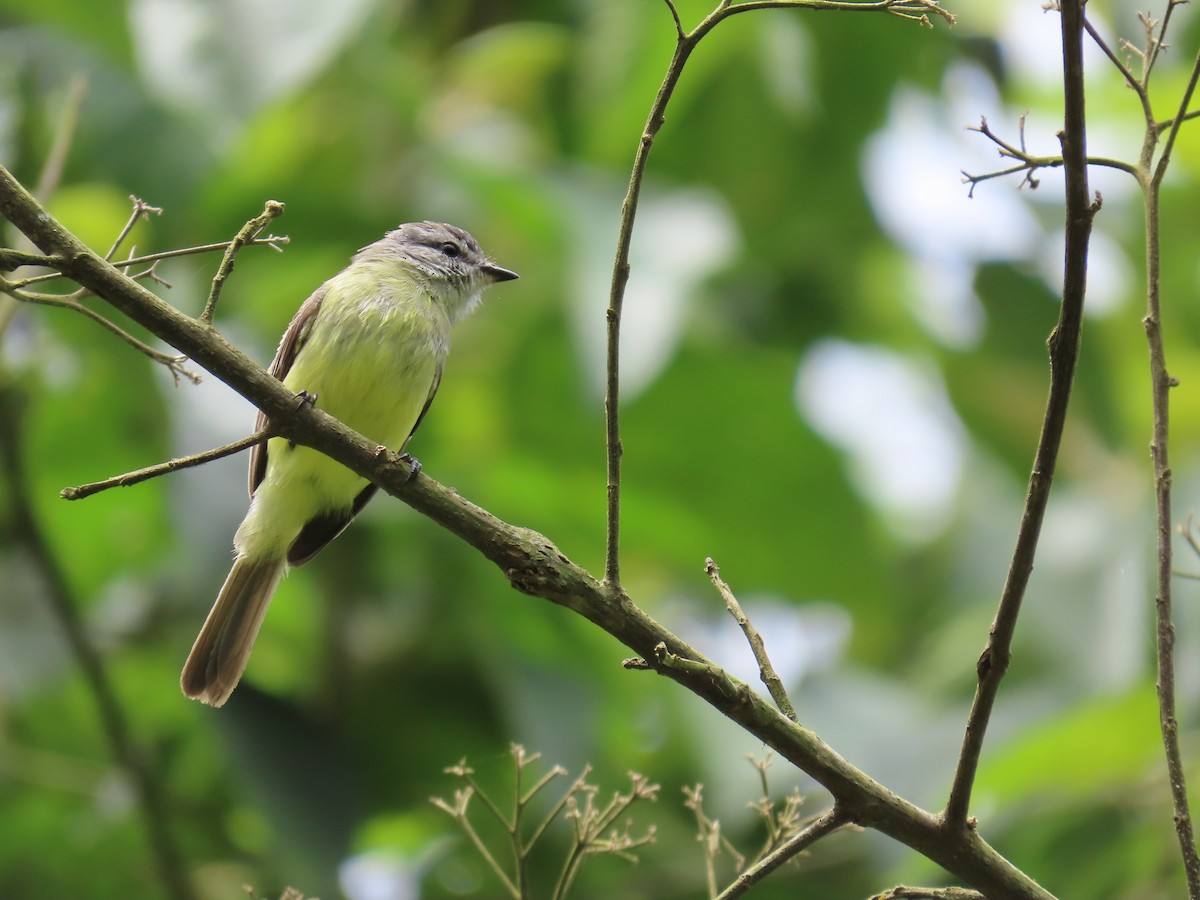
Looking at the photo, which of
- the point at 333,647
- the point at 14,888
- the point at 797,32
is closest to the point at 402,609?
the point at 333,647

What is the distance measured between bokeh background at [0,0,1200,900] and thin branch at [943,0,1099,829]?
2.19 metres

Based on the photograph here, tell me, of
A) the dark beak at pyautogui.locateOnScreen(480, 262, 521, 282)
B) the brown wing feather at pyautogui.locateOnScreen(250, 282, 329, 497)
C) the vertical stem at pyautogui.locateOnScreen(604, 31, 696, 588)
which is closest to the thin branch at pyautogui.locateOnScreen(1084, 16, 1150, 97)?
the vertical stem at pyautogui.locateOnScreen(604, 31, 696, 588)

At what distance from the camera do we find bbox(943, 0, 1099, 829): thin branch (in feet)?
5.46

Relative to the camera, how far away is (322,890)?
13.9 ft

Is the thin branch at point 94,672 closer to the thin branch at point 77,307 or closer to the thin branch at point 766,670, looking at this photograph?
the thin branch at point 77,307

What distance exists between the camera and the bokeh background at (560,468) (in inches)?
184

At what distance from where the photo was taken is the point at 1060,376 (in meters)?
1.75

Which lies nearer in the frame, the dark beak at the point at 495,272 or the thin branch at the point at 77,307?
the thin branch at the point at 77,307

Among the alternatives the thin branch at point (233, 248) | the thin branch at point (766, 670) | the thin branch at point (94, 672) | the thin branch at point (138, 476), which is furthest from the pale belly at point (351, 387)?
the thin branch at point (766, 670)

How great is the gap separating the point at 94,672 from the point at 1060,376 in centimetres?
360

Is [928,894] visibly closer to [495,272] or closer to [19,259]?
[19,259]

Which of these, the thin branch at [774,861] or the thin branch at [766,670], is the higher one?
the thin branch at [766,670]

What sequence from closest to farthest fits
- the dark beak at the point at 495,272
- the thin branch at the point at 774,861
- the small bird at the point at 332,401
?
the thin branch at the point at 774,861
the small bird at the point at 332,401
the dark beak at the point at 495,272

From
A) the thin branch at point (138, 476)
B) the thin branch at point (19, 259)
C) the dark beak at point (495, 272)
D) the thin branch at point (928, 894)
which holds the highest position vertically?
the dark beak at point (495, 272)
